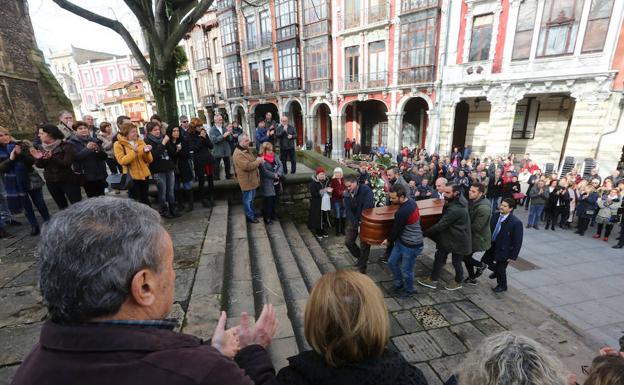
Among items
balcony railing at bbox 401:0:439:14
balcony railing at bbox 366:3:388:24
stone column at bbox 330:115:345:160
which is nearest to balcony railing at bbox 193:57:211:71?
stone column at bbox 330:115:345:160

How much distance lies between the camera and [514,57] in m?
12.9

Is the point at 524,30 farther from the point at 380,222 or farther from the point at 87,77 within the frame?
the point at 87,77

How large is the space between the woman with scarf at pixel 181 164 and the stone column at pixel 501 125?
14055 millimetres

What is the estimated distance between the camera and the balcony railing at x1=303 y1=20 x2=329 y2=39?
60.2 feet

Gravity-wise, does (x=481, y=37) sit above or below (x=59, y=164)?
above

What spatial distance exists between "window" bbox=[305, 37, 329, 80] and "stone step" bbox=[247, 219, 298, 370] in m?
16.2

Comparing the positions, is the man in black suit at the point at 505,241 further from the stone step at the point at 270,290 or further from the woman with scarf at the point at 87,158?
the woman with scarf at the point at 87,158

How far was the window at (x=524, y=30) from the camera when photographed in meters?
12.3

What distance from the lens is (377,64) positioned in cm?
1736

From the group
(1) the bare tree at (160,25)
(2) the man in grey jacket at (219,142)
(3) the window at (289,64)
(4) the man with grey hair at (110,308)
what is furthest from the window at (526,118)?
(4) the man with grey hair at (110,308)

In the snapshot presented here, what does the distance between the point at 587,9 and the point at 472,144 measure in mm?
6900

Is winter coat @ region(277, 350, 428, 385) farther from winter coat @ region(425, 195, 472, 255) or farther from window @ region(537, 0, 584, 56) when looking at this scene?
window @ region(537, 0, 584, 56)

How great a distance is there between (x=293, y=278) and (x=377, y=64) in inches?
647

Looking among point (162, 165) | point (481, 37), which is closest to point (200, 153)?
point (162, 165)
